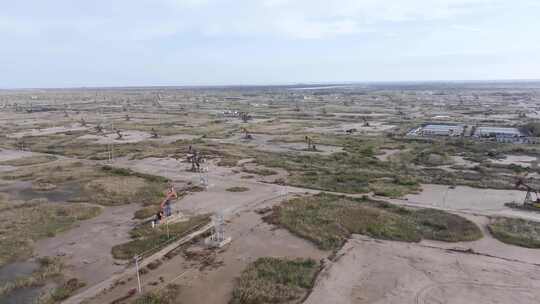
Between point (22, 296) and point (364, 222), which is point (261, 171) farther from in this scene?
point (22, 296)

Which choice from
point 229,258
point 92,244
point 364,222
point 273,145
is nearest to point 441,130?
point 273,145

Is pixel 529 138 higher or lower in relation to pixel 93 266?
higher

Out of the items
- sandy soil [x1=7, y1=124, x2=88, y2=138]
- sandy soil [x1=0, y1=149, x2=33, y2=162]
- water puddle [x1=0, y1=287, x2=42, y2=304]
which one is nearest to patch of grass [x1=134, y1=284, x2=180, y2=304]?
water puddle [x1=0, y1=287, x2=42, y2=304]

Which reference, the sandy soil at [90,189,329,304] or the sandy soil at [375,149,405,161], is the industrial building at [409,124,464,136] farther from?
the sandy soil at [90,189,329,304]

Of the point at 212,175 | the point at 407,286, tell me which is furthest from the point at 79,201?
the point at 407,286

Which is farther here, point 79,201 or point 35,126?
point 35,126

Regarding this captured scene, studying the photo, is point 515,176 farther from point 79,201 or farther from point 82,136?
point 82,136
